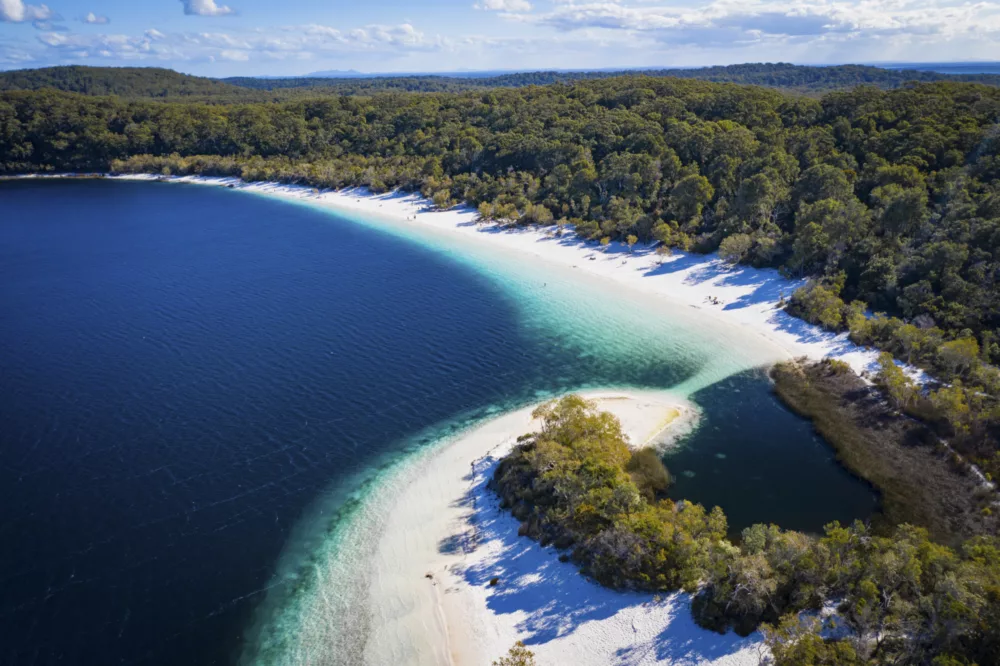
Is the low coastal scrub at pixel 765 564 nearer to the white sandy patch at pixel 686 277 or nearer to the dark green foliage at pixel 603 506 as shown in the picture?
the dark green foliage at pixel 603 506

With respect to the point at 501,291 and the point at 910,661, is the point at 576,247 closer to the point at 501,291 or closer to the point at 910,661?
the point at 501,291

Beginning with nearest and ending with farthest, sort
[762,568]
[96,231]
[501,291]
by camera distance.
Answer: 1. [762,568]
2. [501,291]
3. [96,231]

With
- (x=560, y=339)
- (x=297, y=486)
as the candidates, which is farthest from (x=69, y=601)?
(x=560, y=339)

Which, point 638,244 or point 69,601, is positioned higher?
point 638,244

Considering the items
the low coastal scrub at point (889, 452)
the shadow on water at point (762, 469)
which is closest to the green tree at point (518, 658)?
the shadow on water at point (762, 469)

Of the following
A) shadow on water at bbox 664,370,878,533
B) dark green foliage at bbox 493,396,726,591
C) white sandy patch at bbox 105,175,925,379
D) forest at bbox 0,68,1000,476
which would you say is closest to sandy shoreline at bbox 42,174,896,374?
white sandy patch at bbox 105,175,925,379

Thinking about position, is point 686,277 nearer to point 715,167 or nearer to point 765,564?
point 715,167

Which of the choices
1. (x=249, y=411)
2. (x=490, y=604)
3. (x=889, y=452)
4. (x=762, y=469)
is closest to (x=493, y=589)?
(x=490, y=604)
